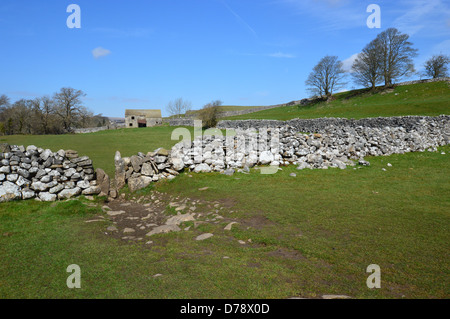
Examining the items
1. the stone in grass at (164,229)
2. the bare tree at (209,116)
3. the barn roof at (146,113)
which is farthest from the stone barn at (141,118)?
the stone in grass at (164,229)

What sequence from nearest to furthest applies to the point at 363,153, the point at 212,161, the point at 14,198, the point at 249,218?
1. the point at 249,218
2. the point at 14,198
3. the point at 212,161
4. the point at 363,153

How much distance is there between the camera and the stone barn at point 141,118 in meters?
66.4

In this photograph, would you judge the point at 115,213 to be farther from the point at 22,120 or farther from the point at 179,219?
the point at 22,120

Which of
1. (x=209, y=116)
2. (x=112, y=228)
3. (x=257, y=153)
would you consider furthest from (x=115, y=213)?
(x=209, y=116)

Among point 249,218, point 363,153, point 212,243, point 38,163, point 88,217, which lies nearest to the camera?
point 212,243

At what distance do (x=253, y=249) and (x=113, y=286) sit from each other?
9.20 feet

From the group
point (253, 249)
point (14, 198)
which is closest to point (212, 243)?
point (253, 249)

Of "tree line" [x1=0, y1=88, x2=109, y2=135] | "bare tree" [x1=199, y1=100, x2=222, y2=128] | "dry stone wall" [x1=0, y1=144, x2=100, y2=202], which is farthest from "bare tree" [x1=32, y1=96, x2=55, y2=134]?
"dry stone wall" [x1=0, y1=144, x2=100, y2=202]

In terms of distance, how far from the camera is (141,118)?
6719cm

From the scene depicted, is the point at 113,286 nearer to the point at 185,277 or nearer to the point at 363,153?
the point at 185,277

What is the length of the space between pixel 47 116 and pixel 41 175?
61.3 metres

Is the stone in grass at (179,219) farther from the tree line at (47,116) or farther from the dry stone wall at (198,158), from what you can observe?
the tree line at (47,116)

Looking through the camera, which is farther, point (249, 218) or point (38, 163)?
point (38, 163)
